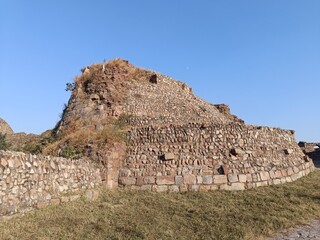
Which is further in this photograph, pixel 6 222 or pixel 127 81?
pixel 127 81

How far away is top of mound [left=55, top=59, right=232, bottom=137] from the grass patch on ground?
5.79 metres

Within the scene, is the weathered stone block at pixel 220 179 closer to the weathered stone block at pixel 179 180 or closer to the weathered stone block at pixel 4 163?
the weathered stone block at pixel 179 180

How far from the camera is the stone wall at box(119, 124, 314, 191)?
464 inches

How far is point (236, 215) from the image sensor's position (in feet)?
27.8

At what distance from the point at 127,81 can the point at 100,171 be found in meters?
8.50

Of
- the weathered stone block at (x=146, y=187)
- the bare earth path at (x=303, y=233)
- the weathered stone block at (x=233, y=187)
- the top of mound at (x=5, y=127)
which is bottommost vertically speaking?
the bare earth path at (x=303, y=233)

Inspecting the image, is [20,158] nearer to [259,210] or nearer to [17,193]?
[17,193]

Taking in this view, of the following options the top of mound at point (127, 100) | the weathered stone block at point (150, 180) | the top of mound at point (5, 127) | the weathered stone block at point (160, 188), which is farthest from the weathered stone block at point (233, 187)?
the top of mound at point (5, 127)

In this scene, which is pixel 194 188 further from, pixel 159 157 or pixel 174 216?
pixel 174 216

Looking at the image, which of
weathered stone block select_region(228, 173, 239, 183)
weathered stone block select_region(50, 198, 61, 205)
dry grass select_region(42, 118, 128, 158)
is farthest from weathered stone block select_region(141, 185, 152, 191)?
weathered stone block select_region(50, 198, 61, 205)

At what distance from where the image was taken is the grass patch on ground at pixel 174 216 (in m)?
6.95

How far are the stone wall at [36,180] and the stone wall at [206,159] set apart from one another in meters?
2.40

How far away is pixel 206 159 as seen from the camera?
12.3 metres

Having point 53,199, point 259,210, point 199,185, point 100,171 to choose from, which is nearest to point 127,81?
point 100,171
